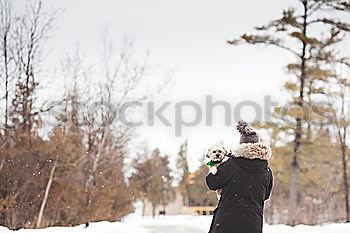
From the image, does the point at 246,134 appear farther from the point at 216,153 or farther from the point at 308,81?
the point at 308,81

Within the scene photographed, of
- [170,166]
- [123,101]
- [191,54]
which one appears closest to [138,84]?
[123,101]

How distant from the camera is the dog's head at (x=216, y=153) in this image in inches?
120

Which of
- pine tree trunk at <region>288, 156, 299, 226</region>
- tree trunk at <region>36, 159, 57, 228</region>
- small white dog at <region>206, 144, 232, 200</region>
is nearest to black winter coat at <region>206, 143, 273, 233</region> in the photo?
small white dog at <region>206, 144, 232, 200</region>

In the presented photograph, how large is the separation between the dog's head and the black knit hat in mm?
150

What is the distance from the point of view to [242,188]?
2.86 metres

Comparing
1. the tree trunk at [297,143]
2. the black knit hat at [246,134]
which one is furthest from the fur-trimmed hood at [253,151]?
the tree trunk at [297,143]

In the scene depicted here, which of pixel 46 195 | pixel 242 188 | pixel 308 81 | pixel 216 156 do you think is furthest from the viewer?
pixel 308 81

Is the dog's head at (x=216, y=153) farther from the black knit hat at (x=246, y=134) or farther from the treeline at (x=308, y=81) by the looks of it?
the treeline at (x=308, y=81)

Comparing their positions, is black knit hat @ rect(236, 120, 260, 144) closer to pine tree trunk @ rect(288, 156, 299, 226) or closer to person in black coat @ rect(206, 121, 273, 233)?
person in black coat @ rect(206, 121, 273, 233)

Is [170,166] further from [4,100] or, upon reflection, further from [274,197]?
[4,100]

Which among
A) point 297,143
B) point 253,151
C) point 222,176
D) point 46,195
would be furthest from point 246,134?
point 297,143

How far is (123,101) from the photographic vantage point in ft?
45.3

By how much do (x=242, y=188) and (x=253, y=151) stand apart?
0.84ft

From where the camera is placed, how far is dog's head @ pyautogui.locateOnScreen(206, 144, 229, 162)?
304cm
